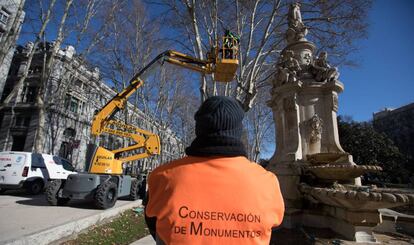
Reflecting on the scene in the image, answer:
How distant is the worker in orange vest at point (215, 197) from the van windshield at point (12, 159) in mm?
11330

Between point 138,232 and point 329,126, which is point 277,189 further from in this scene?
point 329,126

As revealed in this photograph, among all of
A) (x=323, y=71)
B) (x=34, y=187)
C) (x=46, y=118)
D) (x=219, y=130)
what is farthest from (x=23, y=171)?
(x=46, y=118)

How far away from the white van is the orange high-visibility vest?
11270 mm

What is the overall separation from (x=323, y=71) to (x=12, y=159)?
12.1m

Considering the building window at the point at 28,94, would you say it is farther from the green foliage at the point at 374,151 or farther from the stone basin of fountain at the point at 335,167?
the green foliage at the point at 374,151

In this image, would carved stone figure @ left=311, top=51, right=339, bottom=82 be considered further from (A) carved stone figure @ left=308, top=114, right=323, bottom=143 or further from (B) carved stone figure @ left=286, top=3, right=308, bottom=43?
(B) carved stone figure @ left=286, top=3, right=308, bottom=43

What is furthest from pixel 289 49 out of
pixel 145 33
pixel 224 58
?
pixel 145 33

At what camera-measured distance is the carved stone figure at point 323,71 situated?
6.92m

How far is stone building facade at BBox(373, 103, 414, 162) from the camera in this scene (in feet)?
126

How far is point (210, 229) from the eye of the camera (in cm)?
127

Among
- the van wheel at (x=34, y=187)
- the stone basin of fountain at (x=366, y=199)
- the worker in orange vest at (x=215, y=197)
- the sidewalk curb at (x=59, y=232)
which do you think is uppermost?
the worker in orange vest at (x=215, y=197)

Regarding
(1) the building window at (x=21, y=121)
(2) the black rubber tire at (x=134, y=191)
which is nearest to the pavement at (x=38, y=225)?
(2) the black rubber tire at (x=134, y=191)

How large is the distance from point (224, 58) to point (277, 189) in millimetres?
7375

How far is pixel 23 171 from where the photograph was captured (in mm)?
9992
